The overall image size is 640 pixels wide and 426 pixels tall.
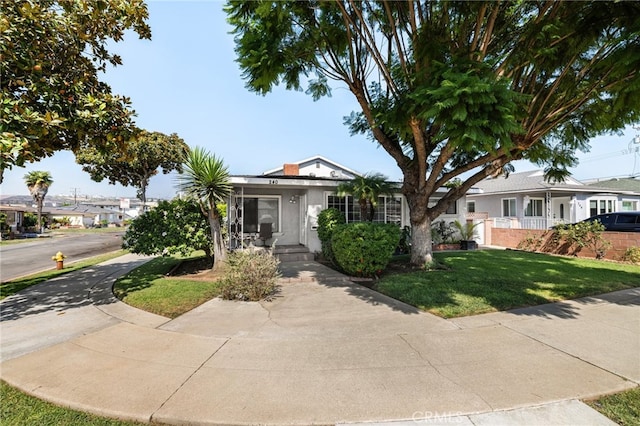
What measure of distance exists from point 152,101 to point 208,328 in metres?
9.01

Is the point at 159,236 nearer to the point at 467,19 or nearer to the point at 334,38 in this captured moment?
the point at 334,38

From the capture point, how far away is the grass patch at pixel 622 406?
2.55 metres

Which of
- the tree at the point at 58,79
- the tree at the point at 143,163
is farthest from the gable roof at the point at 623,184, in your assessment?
the tree at the point at 143,163

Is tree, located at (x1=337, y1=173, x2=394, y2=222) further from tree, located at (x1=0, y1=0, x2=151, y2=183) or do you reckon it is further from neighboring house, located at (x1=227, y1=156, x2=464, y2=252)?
tree, located at (x1=0, y1=0, x2=151, y2=183)

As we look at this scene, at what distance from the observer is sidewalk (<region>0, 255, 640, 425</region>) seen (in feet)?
8.84

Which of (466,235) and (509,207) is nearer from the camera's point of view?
(466,235)

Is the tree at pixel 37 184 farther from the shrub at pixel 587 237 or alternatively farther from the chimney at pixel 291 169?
the shrub at pixel 587 237

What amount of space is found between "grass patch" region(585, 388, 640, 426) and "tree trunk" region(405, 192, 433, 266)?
6.31m

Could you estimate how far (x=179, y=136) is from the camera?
90.3 ft

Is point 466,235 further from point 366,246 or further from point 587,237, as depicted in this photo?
point 366,246

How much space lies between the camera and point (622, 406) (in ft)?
8.95

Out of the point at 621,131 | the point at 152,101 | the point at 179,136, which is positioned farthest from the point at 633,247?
the point at 179,136

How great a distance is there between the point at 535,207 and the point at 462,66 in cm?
2011

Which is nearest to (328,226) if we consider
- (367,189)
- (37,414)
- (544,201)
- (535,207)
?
(367,189)
